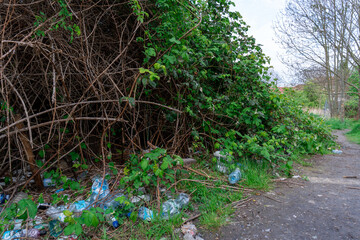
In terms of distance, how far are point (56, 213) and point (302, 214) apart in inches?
77.8

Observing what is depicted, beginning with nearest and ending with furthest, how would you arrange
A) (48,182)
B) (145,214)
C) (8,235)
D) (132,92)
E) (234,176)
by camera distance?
(8,235) → (145,214) → (48,182) → (234,176) → (132,92)

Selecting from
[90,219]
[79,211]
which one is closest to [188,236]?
[90,219]

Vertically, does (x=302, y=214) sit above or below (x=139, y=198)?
below

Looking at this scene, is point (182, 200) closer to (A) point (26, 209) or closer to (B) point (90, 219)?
(B) point (90, 219)

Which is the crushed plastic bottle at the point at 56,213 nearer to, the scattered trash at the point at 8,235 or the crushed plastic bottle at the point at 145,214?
the scattered trash at the point at 8,235

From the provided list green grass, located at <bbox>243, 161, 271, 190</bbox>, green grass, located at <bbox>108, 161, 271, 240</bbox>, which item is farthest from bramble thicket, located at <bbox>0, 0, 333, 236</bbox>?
green grass, located at <bbox>108, 161, 271, 240</bbox>

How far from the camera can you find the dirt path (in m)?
1.60

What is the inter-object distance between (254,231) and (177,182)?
77cm

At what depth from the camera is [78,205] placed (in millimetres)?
1780

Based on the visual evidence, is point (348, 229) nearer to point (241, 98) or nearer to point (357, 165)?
point (241, 98)

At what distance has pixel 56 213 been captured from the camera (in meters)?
1.64

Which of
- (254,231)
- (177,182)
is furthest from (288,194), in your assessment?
(177,182)

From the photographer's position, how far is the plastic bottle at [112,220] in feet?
5.36

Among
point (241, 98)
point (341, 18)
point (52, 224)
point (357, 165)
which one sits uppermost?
point (341, 18)
